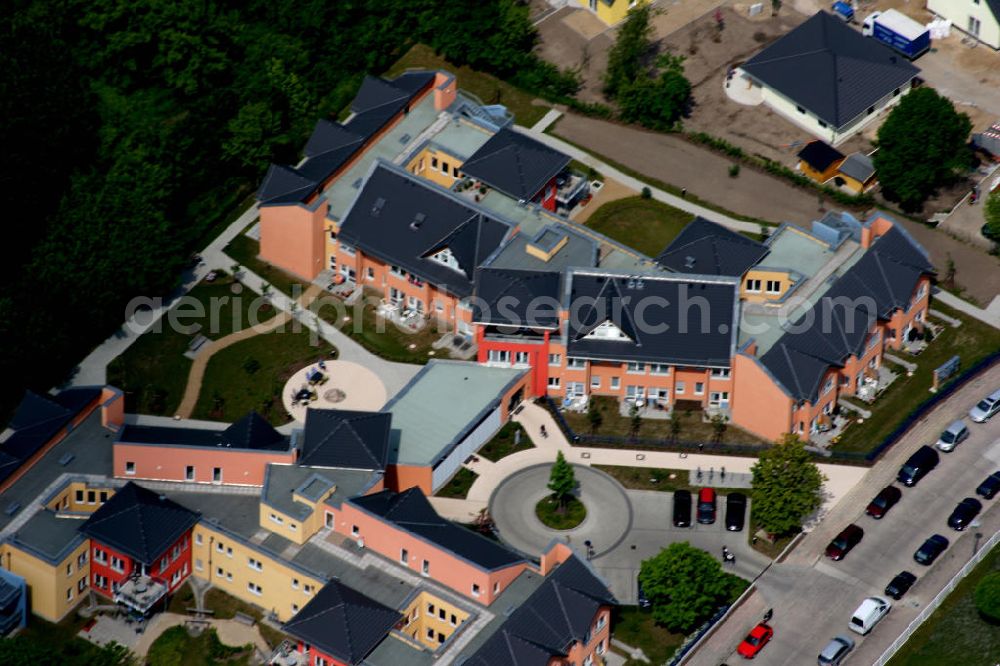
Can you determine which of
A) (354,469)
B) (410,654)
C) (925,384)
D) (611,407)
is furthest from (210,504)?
(925,384)

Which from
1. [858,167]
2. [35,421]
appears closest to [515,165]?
[858,167]

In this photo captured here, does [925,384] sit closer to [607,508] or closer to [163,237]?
[607,508]

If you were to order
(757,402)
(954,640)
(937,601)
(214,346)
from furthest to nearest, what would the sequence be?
(214,346) → (757,402) → (937,601) → (954,640)

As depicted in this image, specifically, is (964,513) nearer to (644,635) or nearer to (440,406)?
(644,635)

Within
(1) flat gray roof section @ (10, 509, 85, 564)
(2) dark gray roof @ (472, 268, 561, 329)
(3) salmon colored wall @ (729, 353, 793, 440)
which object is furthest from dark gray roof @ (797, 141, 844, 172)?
(1) flat gray roof section @ (10, 509, 85, 564)

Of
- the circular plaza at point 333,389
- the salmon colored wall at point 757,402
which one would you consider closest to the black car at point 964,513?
the salmon colored wall at point 757,402

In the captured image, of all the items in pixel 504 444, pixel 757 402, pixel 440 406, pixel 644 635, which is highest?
pixel 757 402

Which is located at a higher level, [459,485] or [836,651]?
[836,651]
